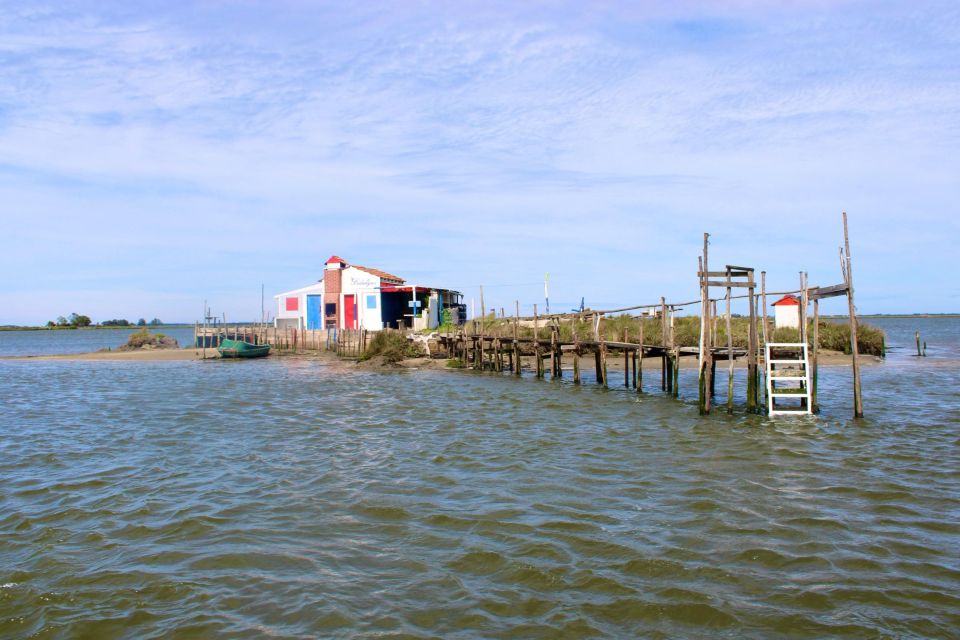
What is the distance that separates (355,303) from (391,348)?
10.3 meters

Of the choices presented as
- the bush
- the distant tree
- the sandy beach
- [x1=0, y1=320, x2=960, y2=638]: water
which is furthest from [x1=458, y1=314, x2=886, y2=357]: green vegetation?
the distant tree

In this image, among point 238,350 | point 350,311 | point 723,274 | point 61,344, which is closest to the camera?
point 723,274

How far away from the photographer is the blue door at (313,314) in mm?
47375

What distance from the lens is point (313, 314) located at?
156ft

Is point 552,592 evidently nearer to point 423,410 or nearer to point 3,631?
point 3,631

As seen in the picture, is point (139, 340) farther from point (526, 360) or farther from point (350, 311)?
point (526, 360)

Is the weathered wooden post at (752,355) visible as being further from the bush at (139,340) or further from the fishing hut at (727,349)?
the bush at (139,340)

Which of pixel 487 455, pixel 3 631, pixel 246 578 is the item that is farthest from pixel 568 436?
pixel 3 631

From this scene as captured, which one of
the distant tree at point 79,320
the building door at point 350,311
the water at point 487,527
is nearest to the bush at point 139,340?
the building door at point 350,311

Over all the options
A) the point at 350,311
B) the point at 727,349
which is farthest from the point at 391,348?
the point at 727,349

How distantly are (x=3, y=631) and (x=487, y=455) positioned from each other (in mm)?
8170

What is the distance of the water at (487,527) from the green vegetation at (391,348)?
18906mm

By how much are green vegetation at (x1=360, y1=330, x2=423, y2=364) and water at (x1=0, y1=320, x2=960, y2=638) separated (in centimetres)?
1891

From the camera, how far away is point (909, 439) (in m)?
13.6
